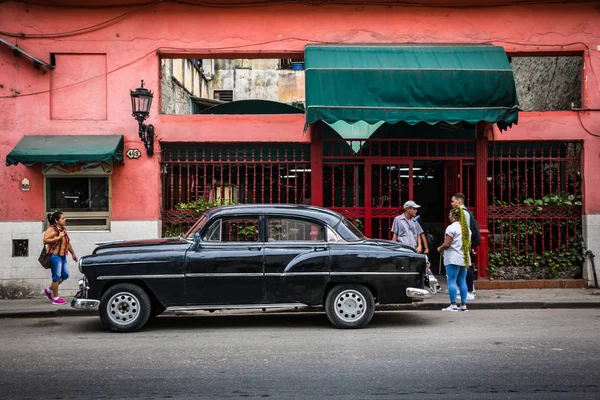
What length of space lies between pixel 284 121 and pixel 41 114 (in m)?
4.83

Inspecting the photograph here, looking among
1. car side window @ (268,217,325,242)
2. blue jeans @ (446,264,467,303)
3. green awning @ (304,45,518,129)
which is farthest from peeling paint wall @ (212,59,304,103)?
car side window @ (268,217,325,242)

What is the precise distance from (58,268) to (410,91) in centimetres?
720

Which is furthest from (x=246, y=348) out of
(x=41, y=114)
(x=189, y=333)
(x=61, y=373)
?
(x=41, y=114)

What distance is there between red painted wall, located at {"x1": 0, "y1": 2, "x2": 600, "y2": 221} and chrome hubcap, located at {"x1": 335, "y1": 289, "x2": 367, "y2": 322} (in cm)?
461

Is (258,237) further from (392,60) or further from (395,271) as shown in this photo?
(392,60)

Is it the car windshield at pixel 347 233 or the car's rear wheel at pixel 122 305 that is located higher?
the car windshield at pixel 347 233

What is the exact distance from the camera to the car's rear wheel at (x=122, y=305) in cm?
855

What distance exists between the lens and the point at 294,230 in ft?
28.8

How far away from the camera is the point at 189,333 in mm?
8539

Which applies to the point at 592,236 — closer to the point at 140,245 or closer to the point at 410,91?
the point at 410,91

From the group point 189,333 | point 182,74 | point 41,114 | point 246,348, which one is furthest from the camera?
point 182,74

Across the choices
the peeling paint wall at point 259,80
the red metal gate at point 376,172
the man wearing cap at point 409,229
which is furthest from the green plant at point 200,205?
the peeling paint wall at point 259,80

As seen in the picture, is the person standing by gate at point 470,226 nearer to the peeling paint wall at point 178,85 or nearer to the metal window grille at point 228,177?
the metal window grille at point 228,177

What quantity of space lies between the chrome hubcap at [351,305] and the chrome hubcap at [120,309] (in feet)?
9.09
